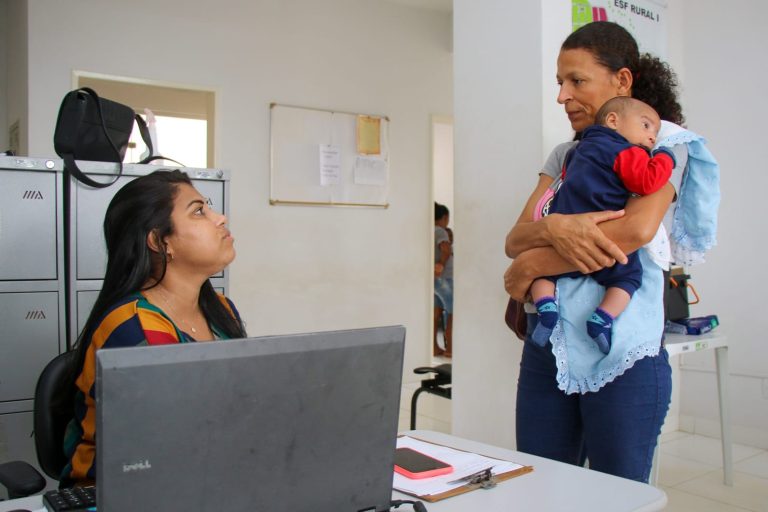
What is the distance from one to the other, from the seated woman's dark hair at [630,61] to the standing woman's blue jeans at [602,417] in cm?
62

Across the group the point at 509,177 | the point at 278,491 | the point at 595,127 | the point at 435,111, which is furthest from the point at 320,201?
the point at 278,491

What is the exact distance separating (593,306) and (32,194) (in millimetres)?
1650

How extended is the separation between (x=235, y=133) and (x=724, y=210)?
3173 millimetres

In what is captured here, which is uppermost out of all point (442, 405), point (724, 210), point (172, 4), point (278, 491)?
point (172, 4)

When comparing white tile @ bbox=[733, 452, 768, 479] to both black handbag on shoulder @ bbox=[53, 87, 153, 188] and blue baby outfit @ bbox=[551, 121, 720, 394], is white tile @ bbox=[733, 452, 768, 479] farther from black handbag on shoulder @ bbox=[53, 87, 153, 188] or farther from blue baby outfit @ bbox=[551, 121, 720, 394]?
black handbag on shoulder @ bbox=[53, 87, 153, 188]

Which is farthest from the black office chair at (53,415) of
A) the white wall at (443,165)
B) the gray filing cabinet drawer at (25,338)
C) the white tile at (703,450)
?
the white wall at (443,165)

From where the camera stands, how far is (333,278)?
Result: 4.96 meters

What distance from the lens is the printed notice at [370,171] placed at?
5066 mm

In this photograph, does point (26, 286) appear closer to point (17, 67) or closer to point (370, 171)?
point (17, 67)

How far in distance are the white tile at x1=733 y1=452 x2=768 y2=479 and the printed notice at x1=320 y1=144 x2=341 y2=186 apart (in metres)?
3.18

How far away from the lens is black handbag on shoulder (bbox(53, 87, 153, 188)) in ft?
6.53

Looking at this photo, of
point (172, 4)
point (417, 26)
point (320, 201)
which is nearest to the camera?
point (172, 4)

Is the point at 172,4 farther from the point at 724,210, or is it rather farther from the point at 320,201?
the point at 724,210

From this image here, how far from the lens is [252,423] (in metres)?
0.72
